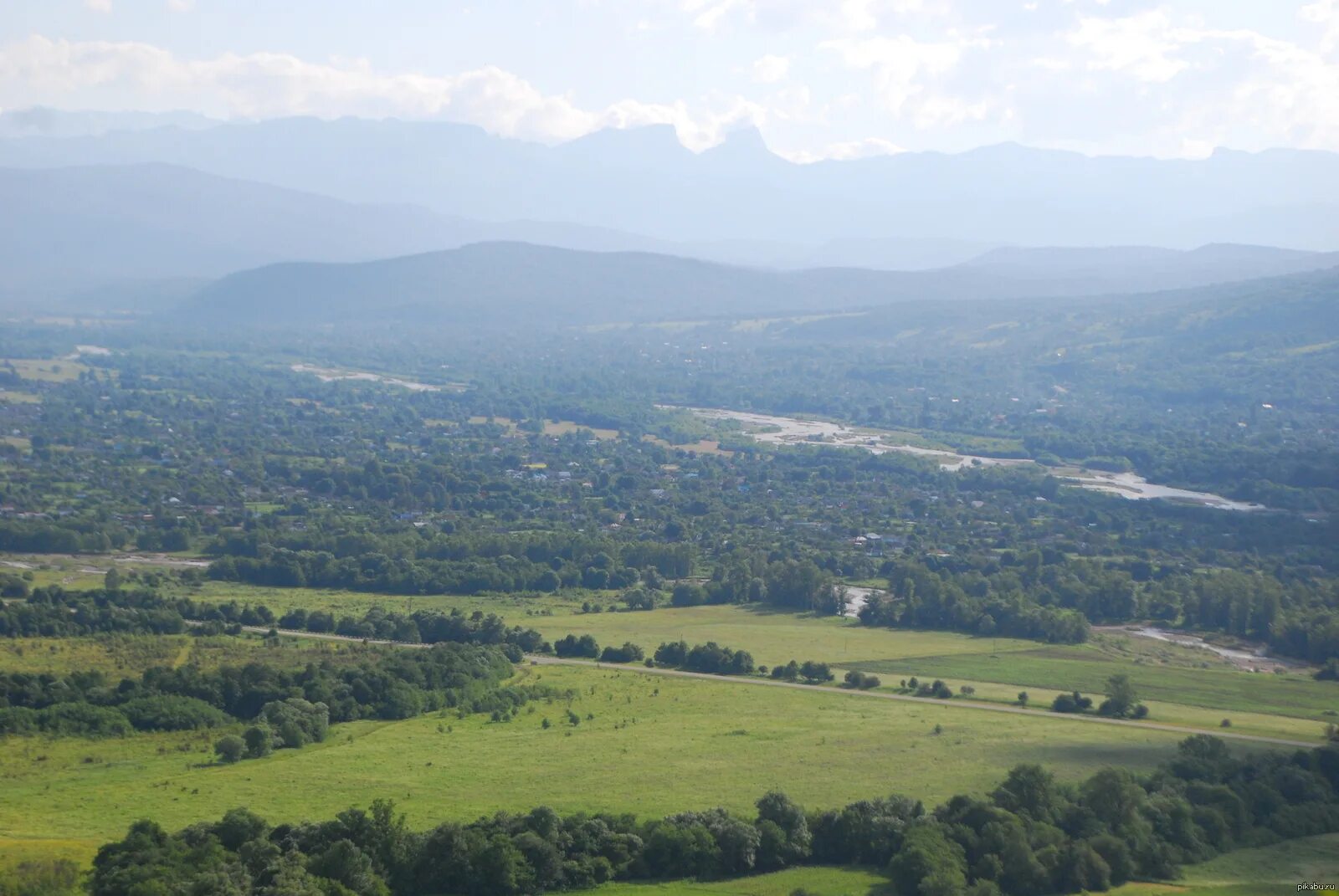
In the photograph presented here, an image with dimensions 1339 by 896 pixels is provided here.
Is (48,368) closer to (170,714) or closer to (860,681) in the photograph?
(170,714)

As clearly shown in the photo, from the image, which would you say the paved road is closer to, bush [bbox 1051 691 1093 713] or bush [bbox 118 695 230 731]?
bush [bbox 1051 691 1093 713]

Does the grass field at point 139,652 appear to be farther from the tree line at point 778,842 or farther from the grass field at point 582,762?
the tree line at point 778,842

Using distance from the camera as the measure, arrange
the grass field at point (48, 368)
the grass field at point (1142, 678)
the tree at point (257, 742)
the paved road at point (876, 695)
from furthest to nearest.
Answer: the grass field at point (48, 368) → the grass field at point (1142, 678) → the paved road at point (876, 695) → the tree at point (257, 742)

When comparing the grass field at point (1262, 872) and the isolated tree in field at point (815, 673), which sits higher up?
the grass field at point (1262, 872)

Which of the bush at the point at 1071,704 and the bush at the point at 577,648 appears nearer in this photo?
the bush at the point at 1071,704

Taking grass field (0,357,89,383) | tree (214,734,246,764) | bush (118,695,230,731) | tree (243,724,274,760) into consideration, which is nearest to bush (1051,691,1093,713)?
tree (243,724,274,760)

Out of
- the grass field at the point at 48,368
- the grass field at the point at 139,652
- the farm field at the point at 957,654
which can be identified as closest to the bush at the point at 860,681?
the farm field at the point at 957,654
